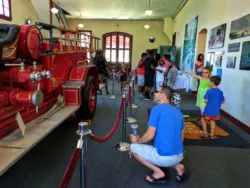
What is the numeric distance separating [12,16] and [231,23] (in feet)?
29.2

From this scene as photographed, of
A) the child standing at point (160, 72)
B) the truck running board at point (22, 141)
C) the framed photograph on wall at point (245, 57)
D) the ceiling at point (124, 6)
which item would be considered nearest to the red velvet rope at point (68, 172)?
the truck running board at point (22, 141)

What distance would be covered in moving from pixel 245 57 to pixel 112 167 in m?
3.58

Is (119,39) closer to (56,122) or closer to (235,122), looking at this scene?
(235,122)

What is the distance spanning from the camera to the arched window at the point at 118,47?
15.3 metres

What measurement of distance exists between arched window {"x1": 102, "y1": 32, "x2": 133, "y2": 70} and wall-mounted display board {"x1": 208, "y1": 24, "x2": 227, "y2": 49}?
897cm

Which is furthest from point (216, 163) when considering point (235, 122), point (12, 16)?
point (12, 16)

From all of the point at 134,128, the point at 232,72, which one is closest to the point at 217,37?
the point at 232,72

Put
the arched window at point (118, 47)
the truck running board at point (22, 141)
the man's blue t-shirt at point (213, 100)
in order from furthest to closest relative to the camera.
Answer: the arched window at point (118, 47)
the man's blue t-shirt at point (213, 100)
the truck running board at point (22, 141)

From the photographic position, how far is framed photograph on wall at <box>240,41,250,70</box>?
420cm

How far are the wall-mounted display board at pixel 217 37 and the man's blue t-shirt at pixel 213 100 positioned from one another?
8.67ft

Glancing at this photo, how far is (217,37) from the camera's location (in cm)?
598

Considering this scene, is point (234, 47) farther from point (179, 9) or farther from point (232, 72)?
point (179, 9)

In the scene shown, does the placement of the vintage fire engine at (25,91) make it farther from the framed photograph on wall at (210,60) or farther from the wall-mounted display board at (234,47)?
the framed photograph on wall at (210,60)

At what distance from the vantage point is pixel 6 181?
2400 millimetres
